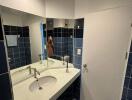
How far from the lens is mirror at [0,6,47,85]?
1.06 metres

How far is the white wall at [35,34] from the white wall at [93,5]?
64 centimetres

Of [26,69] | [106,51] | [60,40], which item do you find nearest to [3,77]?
[26,69]

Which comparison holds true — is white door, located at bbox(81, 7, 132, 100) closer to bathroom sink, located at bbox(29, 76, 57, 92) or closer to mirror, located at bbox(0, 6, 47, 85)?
bathroom sink, located at bbox(29, 76, 57, 92)

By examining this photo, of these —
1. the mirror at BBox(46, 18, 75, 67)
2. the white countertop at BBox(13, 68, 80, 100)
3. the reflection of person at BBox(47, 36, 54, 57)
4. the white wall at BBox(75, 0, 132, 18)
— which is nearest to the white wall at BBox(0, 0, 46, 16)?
the mirror at BBox(46, 18, 75, 67)

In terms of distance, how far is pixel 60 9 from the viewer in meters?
1.68

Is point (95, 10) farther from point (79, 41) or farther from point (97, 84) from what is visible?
point (97, 84)

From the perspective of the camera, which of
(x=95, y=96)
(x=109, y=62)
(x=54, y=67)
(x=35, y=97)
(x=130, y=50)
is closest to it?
(x=35, y=97)

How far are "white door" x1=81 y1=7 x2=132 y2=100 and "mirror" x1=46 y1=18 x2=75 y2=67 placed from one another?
0.35 m

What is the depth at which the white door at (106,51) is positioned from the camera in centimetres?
119

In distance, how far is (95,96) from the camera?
1582 millimetres

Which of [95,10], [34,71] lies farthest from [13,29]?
[95,10]

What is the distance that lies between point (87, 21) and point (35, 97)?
4.06ft

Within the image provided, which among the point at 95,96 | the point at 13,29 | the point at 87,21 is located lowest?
the point at 95,96

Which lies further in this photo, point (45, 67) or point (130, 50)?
point (45, 67)
